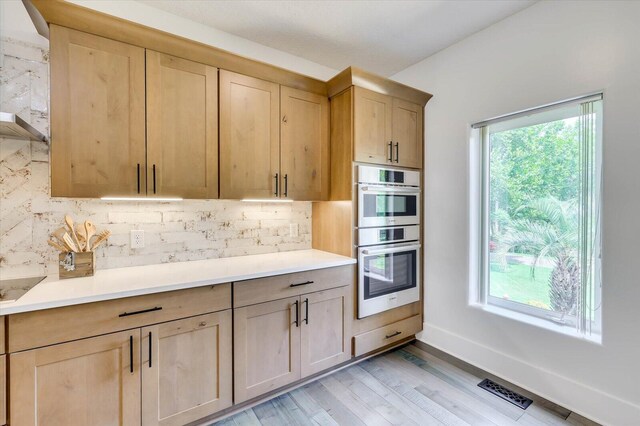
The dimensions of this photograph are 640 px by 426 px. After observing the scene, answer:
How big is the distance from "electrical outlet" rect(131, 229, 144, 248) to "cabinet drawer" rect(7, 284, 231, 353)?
0.62m

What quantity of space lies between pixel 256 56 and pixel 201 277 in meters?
1.94

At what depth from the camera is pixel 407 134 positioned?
2699 millimetres

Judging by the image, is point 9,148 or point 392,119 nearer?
point 9,148

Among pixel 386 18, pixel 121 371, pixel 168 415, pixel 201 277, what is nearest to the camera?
pixel 121 371

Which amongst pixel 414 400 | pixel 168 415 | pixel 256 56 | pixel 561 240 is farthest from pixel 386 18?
pixel 168 415

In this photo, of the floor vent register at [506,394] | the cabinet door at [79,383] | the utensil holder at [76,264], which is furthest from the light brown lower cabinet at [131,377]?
the floor vent register at [506,394]

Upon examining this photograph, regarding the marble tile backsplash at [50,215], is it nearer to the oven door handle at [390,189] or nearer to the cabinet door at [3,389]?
the cabinet door at [3,389]

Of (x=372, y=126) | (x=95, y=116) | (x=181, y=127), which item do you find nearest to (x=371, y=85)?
(x=372, y=126)

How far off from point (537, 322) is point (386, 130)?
6.09 feet

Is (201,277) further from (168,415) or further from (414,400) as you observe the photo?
(414,400)

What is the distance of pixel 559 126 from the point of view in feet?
6.71

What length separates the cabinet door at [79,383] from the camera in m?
1.32

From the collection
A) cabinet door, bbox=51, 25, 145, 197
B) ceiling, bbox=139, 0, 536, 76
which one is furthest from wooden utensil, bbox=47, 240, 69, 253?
ceiling, bbox=139, 0, 536, 76

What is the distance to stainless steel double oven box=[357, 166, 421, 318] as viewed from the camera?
240 cm
